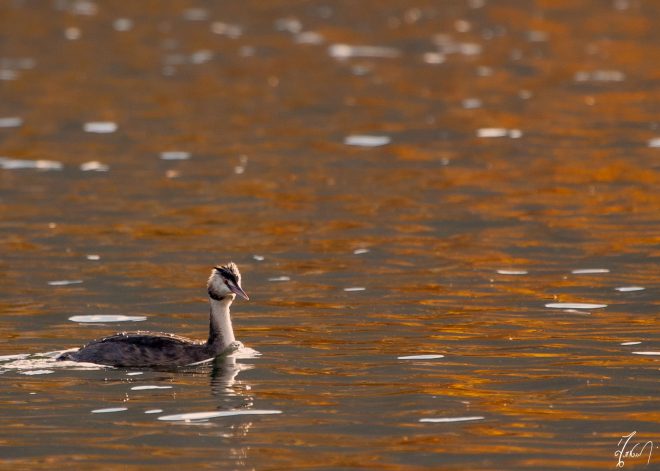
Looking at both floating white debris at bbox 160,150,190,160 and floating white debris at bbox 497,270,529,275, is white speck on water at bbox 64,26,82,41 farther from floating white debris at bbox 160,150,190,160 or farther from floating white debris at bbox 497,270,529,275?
floating white debris at bbox 497,270,529,275

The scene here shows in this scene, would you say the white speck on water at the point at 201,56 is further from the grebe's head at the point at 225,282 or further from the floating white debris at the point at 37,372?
the floating white debris at the point at 37,372

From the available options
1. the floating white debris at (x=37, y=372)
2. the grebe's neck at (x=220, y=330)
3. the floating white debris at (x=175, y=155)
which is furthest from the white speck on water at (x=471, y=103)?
the floating white debris at (x=37, y=372)

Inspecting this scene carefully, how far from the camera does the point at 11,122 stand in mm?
35469

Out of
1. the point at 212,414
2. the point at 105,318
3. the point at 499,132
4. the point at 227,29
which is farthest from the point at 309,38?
the point at 212,414

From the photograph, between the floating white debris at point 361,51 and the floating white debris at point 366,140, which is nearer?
the floating white debris at point 366,140

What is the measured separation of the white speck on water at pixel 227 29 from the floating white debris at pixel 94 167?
2323 centimetres

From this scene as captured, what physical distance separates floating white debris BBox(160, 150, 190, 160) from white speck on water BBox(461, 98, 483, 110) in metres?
8.41

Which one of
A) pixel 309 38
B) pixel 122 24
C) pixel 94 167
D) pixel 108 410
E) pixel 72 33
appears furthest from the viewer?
pixel 122 24

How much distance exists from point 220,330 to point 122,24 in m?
40.2

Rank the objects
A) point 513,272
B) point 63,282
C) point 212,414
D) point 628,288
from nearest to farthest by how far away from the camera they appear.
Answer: point 212,414
point 628,288
point 63,282
point 513,272

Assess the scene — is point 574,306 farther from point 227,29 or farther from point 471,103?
point 227,29

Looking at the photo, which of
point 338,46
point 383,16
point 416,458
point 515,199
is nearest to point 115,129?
point 515,199

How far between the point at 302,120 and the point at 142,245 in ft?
41.8
